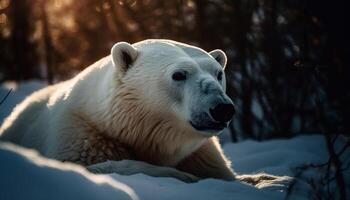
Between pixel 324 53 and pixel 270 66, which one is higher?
pixel 324 53

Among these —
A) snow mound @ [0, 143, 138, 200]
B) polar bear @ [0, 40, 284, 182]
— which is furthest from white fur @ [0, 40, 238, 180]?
snow mound @ [0, 143, 138, 200]

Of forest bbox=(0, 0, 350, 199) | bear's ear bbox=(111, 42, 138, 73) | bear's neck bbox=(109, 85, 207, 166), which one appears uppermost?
bear's ear bbox=(111, 42, 138, 73)

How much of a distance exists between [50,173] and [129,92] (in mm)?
2142

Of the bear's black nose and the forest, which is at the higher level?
the bear's black nose

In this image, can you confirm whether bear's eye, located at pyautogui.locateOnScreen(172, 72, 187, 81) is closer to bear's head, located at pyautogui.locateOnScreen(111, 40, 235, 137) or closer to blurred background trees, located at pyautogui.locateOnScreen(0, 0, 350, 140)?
bear's head, located at pyautogui.locateOnScreen(111, 40, 235, 137)

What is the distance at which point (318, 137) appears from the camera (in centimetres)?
750

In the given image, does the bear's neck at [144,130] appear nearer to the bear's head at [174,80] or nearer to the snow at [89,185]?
the bear's head at [174,80]

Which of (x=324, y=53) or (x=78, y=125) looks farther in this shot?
(x=324, y=53)

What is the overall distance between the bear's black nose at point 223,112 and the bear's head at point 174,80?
0.04 metres

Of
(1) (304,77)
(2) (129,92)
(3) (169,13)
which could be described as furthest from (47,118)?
(3) (169,13)

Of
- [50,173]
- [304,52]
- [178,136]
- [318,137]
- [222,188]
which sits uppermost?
[50,173]

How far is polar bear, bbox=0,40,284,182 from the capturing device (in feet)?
13.8

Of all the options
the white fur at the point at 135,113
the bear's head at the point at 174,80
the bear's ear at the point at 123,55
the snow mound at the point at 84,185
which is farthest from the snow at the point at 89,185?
the bear's ear at the point at 123,55

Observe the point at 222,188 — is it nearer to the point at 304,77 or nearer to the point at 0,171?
the point at 0,171
